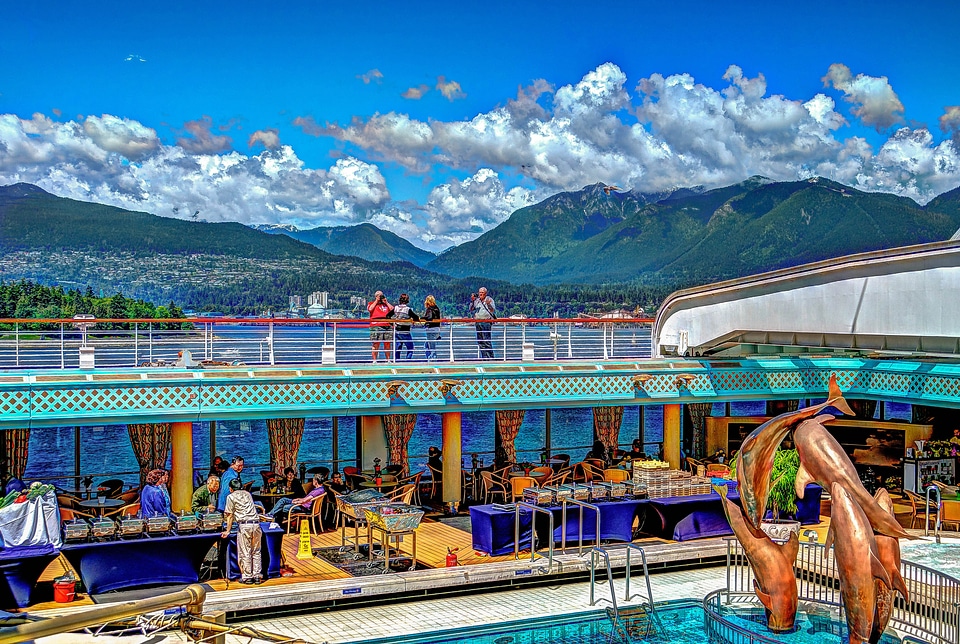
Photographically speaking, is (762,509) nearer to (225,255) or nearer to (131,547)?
(131,547)

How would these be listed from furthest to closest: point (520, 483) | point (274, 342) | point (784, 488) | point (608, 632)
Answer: point (274, 342)
point (784, 488)
point (520, 483)
point (608, 632)

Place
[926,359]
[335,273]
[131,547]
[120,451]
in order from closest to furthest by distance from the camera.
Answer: [131,547] < [926,359] < [120,451] < [335,273]

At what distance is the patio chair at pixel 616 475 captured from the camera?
19438mm

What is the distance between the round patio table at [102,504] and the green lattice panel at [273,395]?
84.3 inches

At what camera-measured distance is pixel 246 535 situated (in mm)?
13430

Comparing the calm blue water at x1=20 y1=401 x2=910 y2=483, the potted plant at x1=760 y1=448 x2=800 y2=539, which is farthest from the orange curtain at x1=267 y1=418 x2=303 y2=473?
the calm blue water at x1=20 y1=401 x2=910 y2=483

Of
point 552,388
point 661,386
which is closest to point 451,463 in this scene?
point 552,388

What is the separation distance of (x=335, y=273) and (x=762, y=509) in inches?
5517

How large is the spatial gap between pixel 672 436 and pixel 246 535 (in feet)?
34.5

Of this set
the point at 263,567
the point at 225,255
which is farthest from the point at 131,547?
the point at 225,255

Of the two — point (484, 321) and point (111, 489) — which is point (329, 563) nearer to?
point (111, 489)

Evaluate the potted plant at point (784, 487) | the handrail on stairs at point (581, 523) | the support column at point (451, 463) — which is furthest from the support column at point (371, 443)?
the potted plant at point (784, 487)

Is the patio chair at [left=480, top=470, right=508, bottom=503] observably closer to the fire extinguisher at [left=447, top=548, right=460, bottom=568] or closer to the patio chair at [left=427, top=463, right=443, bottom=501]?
the patio chair at [left=427, top=463, right=443, bottom=501]

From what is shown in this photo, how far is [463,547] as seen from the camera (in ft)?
51.7
